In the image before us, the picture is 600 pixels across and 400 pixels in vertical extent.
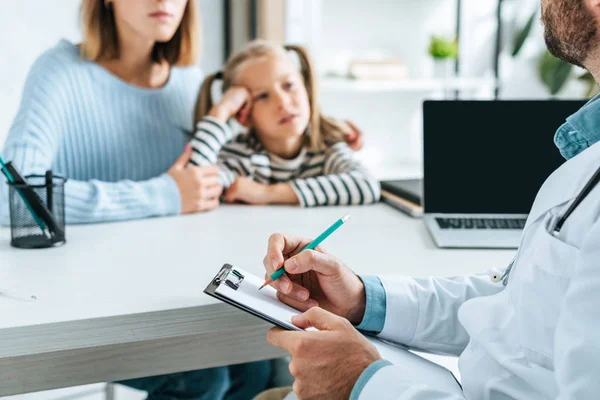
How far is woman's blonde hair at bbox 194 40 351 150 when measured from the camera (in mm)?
1734

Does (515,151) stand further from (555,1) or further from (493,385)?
(493,385)

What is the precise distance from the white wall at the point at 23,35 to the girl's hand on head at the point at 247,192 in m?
1.35

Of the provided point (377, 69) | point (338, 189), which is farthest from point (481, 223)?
point (377, 69)

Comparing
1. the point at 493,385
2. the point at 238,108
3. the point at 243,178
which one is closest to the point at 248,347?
the point at 493,385

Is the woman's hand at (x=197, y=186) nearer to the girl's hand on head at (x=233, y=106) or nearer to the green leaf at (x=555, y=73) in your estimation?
the girl's hand on head at (x=233, y=106)

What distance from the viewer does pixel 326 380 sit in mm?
710

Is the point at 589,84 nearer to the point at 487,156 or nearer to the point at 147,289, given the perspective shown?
the point at 487,156

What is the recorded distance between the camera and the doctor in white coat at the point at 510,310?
1.80ft

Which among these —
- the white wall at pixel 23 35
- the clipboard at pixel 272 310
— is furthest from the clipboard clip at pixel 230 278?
the white wall at pixel 23 35

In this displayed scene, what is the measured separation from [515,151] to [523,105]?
10 centimetres

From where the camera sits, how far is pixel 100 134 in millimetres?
1641

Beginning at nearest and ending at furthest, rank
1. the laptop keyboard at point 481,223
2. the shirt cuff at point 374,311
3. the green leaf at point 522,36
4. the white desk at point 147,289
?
the white desk at point 147,289 < the shirt cuff at point 374,311 < the laptop keyboard at point 481,223 < the green leaf at point 522,36

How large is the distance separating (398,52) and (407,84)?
0.32 m

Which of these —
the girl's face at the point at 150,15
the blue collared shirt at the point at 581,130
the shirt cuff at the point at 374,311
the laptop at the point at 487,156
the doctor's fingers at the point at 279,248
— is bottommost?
the shirt cuff at the point at 374,311
